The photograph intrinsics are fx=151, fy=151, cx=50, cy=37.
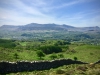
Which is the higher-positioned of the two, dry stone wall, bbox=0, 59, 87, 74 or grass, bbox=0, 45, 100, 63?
dry stone wall, bbox=0, 59, 87, 74

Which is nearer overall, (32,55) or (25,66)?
(25,66)

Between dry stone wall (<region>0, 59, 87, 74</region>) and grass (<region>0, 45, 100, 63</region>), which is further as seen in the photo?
grass (<region>0, 45, 100, 63</region>)

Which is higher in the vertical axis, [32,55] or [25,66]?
[25,66]

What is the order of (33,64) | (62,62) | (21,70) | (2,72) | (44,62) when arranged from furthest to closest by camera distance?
(62,62) < (44,62) < (33,64) < (21,70) < (2,72)

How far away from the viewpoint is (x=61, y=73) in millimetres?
Answer: 27141

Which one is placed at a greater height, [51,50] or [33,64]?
[33,64]

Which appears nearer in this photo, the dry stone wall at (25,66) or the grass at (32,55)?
the dry stone wall at (25,66)

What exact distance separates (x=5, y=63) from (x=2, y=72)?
62.2 inches

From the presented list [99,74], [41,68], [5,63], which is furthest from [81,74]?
[5,63]

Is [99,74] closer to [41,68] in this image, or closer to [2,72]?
[41,68]

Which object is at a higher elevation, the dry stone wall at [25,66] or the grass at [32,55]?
the dry stone wall at [25,66]

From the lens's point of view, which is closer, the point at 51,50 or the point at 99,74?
the point at 99,74

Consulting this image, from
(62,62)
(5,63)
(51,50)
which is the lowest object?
(51,50)

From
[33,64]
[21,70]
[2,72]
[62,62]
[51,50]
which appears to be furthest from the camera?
[51,50]
